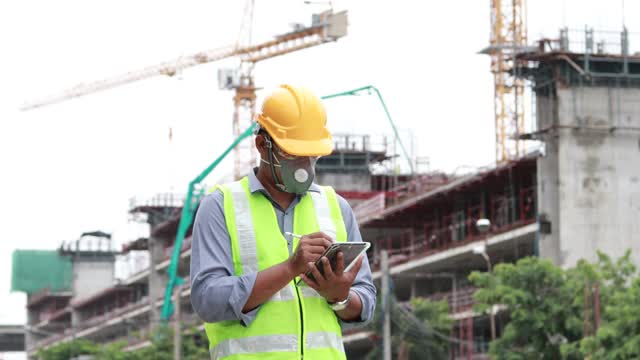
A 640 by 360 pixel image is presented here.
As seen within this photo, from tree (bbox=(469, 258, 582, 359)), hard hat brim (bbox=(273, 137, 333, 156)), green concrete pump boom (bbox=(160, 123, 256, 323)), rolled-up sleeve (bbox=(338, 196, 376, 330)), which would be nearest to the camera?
hard hat brim (bbox=(273, 137, 333, 156))

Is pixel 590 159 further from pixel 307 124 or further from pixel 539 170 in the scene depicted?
pixel 307 124

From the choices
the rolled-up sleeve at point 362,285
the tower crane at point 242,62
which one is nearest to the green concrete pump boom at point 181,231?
the tower crane at point 242,62

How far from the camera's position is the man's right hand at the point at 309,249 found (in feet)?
23.4

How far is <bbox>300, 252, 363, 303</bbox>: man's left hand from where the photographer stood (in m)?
7.16

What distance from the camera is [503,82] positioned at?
12038cm

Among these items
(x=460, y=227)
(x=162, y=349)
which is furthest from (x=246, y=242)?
(x=162, y=349)

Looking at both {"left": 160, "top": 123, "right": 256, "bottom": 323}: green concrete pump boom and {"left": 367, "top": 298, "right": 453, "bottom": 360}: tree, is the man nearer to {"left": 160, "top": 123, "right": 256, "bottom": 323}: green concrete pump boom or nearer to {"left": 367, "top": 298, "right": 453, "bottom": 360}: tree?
{"left": 367, "top": 298, "right": 453, "bottom": 360}: tree

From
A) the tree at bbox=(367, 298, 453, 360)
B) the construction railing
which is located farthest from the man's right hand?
the construction railing

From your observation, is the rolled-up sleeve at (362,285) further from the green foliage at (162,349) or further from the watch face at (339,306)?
the green foliage at (162,349)

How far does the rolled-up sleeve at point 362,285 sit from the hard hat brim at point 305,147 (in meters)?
0.53

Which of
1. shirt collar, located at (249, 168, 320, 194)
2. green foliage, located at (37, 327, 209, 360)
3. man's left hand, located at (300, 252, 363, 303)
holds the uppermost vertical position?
shirt collar, located at (249, 168, 320, 194)

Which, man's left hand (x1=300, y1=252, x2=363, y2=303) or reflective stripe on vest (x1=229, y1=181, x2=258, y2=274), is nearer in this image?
man's left hand (x1=300, y1=252, x2=363, y2=303)

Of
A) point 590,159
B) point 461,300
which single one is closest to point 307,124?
point 590,159

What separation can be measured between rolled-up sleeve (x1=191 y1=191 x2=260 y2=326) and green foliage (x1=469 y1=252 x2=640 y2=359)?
45276mm
